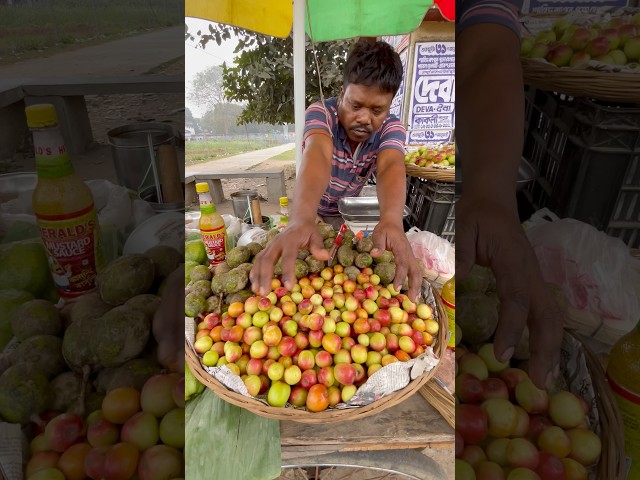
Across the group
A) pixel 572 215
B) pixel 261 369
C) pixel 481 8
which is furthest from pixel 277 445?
pixel 481 8

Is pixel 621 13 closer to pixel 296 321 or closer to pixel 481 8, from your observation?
pixel 481 8

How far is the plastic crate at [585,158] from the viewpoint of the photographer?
1.00 feet

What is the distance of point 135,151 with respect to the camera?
0.34m

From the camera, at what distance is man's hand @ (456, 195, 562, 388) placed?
276 mm

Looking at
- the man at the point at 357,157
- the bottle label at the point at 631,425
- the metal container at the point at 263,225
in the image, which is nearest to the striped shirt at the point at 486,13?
the bottle label at the point at 631,425

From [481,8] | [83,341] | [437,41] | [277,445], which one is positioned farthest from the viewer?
[437,41]

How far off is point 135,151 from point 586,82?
1.29 feet

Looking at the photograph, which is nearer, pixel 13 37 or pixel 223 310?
pixel 13 37

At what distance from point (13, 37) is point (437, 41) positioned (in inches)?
104

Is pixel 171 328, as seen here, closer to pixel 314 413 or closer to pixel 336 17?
pixel 314 413

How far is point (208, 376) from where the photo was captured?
1216 millimetres

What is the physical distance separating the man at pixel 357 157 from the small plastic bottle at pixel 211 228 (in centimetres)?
24

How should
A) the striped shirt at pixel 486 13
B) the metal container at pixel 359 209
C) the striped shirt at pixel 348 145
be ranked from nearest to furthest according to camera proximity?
the striped shirt at pixel 486 13 < the striped shirt at pixel 348 145 < the metal container at pixel 359 209

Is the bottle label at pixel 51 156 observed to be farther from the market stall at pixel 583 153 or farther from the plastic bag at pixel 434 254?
the plastic bag at pixel 434 254
